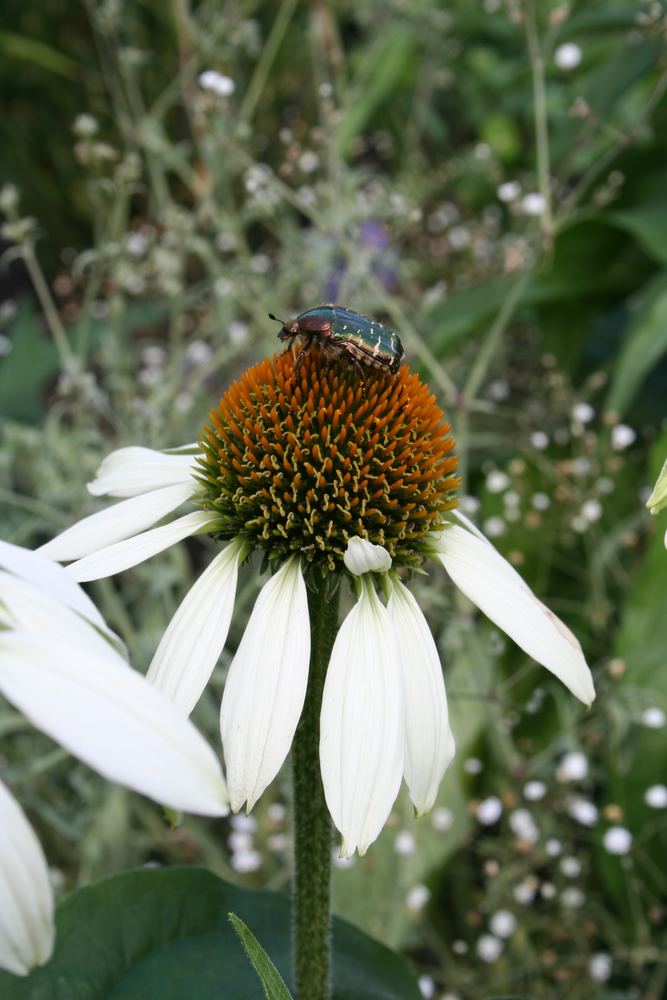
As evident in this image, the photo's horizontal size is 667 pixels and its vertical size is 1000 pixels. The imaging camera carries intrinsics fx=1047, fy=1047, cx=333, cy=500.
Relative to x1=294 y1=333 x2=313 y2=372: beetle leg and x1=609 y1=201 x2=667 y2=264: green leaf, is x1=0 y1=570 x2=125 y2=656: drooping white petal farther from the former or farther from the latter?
x1=609 y1=201 x2=667 y2=264: green leaf

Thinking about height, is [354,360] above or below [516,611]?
above

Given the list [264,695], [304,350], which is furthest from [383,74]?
[264,695]

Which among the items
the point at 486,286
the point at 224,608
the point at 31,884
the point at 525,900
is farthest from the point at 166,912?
the point at 486,286

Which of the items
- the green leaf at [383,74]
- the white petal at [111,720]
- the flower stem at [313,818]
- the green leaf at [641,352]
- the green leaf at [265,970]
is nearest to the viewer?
the white petal at [111,720]

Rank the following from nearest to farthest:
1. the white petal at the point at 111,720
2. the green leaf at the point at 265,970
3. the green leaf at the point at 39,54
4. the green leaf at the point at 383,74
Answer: the white petal at the point at 111,720, the green leaf at the point at 265,970, the green leaf at the point at 383,74, the green leaf at the point at 39,54

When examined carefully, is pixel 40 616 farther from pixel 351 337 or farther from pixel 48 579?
pixel 351 337

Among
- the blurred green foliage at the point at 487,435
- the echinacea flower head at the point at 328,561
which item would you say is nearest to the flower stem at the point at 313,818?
the echinacea flower head at the point at 328,561

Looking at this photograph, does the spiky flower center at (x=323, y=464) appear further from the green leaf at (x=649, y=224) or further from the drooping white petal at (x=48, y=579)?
the green leaf at (x=649, y=224)
